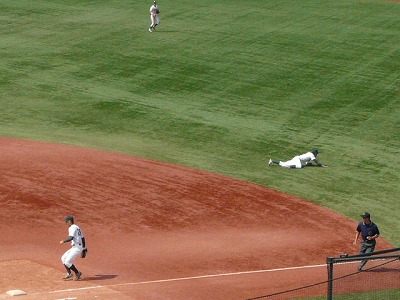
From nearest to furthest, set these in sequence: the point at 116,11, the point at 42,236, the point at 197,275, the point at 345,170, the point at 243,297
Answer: the point at 243,297, the point at 197,275, the point at 42,236, the point at 345,170, the point at 116,11

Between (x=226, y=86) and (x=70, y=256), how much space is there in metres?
21.9

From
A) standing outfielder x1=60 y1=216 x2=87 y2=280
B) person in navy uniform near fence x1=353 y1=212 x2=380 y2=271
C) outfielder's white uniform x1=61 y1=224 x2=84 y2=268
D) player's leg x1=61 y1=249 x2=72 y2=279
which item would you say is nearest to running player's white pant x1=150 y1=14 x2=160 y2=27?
person in navy uniform near fence x1=353 y1=212 x2=380 y2=271

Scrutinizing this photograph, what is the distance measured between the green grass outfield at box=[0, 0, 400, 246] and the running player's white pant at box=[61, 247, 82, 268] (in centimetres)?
960

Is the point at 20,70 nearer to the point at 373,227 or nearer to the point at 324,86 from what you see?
the point at 324,86

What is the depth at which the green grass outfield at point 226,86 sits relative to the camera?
32.8 m

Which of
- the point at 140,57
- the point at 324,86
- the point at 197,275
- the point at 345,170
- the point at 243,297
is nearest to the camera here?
the point at 243,297

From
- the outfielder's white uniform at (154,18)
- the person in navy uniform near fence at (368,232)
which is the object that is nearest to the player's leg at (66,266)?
the person in navy uniform near fence at (368,232)

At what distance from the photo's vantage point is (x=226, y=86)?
41.3 meters

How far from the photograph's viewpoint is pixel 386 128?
37.2 m

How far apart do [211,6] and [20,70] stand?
622 inches

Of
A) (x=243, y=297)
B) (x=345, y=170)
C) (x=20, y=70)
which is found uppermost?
(x=20, y=70)

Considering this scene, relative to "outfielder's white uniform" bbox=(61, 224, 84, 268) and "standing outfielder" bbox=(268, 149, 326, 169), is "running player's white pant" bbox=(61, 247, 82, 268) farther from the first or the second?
"standing outfielder" bbox=(268, 149, 326, 169)

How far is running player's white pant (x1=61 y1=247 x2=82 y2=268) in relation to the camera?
20.5 metres

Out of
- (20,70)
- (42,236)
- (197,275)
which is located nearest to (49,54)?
(20,70)
